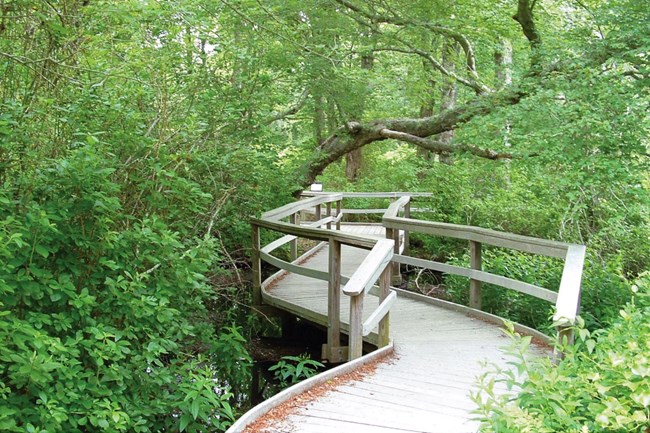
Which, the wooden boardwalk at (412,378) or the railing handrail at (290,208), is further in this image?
the railing handrail at (290,208)

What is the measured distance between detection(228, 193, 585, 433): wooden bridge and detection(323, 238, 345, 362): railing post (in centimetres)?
1

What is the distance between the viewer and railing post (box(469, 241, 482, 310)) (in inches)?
286

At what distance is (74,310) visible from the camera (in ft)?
15.0

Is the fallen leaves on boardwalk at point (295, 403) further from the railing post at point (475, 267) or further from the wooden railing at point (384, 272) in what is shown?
the railing post at point (475, 267)

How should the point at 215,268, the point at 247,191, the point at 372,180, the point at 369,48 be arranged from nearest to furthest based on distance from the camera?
the point at 215,268
the point at 247,191
the point at 369,48
the point at 372,180

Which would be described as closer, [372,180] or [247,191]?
[247,191]

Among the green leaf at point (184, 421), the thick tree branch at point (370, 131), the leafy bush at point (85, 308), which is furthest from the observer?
the thick tree branch at point (370, 131)

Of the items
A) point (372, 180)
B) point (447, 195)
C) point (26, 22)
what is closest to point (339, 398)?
point (26, 22)

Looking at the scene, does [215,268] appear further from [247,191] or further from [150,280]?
[150,280]

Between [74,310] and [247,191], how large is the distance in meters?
4.43

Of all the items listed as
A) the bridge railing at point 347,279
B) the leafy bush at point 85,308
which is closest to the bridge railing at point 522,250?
the bridge railing at point 347,279

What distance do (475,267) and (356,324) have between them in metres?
2.26

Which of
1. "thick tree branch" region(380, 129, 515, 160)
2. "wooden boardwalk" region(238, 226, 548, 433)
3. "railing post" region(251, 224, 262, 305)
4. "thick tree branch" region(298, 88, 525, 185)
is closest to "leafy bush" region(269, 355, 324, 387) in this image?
"wooden boardwalk" region(238, 226, 548, 433)

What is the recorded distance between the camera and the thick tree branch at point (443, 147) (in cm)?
970
